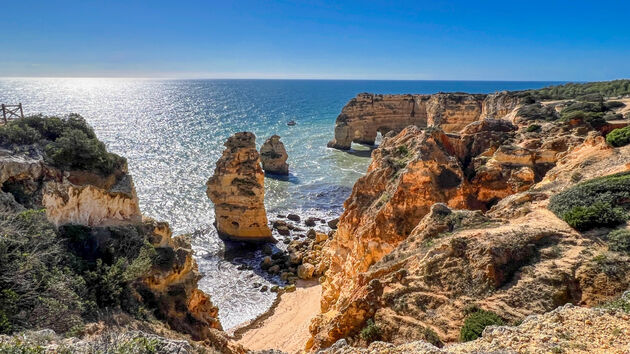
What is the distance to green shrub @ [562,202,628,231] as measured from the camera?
10.7 meters

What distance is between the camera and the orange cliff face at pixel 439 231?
9656 millimetres

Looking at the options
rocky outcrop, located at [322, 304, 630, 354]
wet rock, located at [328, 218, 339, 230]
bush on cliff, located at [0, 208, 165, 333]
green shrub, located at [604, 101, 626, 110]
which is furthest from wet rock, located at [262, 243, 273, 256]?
Answer: green shrub, located at [604, 101, 626, 110]

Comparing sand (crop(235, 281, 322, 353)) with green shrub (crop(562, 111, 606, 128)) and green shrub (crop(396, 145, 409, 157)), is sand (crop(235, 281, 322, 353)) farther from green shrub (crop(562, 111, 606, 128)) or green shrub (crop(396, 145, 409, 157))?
green shrub (crop(562, 111, 606, 128))

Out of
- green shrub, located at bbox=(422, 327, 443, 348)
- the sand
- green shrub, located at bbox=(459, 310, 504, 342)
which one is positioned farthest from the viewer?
the sand

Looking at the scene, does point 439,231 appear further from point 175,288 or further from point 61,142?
point 61,142

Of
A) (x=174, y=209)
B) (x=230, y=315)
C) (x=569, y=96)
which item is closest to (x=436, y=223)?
(x=230, y=315)

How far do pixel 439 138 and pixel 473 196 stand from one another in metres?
4.02

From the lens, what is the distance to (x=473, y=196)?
19.2 m

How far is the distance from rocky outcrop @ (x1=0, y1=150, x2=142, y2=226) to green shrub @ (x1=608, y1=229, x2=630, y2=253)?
16.2 metres

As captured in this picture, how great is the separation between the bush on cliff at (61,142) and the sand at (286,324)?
11.2 m

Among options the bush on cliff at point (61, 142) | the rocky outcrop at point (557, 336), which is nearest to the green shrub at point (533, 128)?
the rocky outcrop at point (557, 336)

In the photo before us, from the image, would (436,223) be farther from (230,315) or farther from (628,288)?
(230,315)

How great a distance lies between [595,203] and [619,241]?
83.3 inches

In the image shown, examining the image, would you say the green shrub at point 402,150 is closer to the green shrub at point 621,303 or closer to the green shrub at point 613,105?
the green shrub at point 621,303
